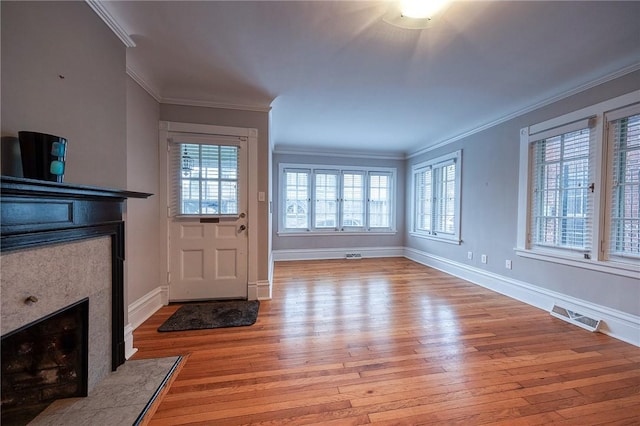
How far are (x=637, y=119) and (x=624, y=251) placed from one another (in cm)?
115

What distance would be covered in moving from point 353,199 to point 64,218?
4.91 metres

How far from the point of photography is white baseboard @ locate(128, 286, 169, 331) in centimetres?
243

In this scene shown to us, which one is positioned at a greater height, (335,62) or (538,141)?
(335,62)

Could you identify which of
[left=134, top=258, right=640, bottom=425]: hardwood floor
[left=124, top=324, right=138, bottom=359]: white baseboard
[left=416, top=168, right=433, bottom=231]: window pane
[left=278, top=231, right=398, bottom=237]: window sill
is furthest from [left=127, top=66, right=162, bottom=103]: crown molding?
[left=416, top=168, right=433, bottom=231]: window pane

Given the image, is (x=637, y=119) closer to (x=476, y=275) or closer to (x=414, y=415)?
(x=476, y=275)

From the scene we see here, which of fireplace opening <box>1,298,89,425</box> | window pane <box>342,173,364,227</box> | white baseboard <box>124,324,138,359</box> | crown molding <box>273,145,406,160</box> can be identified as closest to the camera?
fireplace opening <box>1,298,89,425</box>

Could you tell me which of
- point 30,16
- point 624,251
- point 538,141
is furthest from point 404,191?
point 30,16

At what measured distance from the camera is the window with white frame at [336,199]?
5.55m

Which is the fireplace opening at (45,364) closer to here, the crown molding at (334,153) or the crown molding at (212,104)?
the crown molding at (212,104)

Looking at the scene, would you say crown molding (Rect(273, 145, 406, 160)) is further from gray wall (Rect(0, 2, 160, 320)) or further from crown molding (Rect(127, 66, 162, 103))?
gray wall (Rect(0, 2, 160, 320))

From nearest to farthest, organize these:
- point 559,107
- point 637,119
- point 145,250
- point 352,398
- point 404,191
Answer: point 352,398
point 637,119
point 145,250
point 559,107
point 404,191

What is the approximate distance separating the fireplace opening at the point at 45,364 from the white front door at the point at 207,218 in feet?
5.00

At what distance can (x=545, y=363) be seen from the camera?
76.3 inches

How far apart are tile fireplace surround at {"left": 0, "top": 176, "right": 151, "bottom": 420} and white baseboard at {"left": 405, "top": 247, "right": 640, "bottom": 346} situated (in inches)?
158
